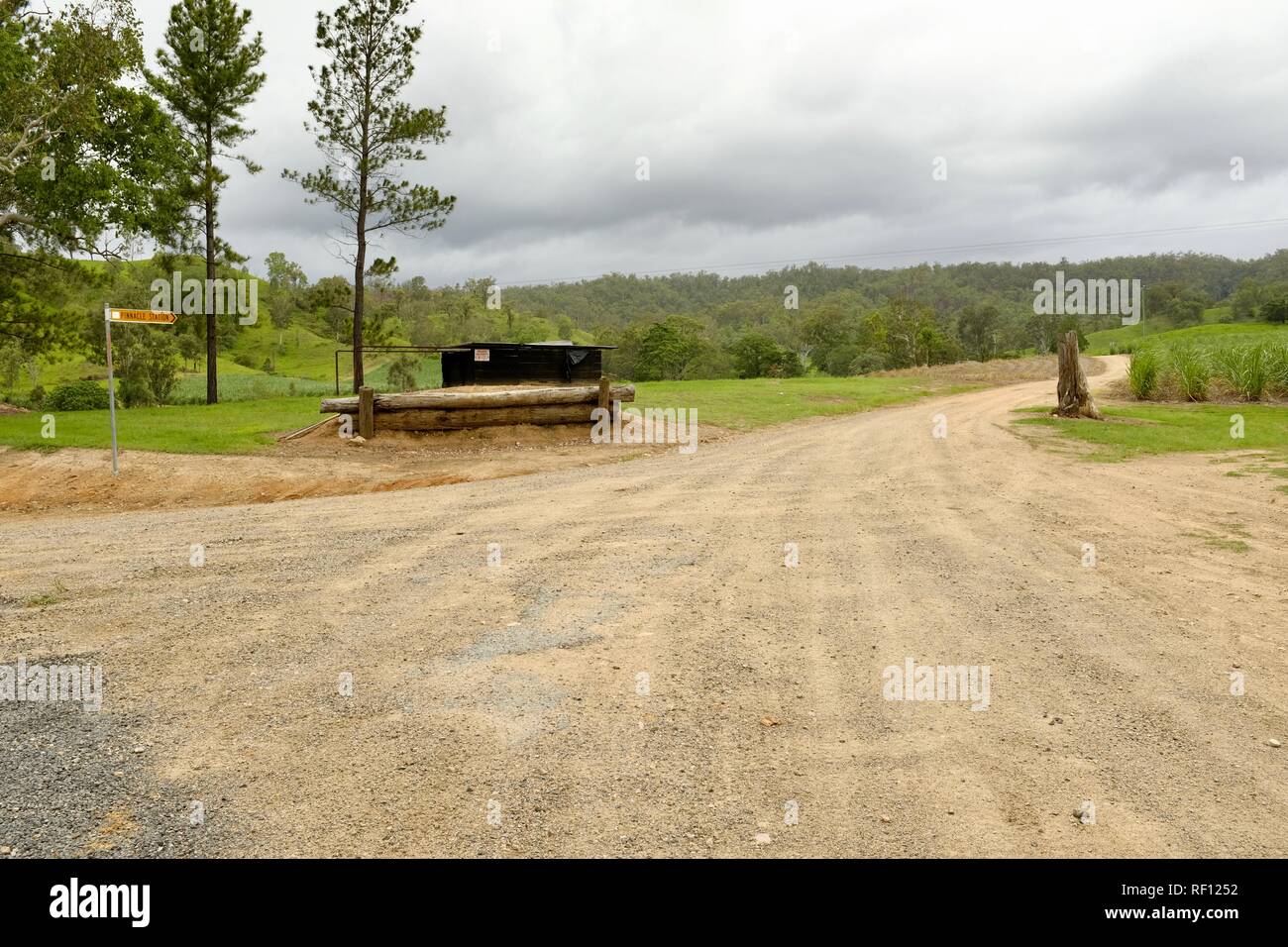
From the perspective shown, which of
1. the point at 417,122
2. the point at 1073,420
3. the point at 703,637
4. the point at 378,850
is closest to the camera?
A: the point at 378,850

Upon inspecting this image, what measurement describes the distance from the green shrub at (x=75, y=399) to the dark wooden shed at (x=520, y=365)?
485 inches

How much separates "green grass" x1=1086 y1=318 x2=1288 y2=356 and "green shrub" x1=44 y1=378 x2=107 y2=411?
1847 inches

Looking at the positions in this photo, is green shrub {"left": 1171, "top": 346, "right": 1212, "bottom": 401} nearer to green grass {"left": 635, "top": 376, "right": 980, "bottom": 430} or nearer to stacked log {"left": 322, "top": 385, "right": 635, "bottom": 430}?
green grass {"left": 635, "top": 376, "right": 980, "bottom": 430}

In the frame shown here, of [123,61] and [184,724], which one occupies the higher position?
[123,61]

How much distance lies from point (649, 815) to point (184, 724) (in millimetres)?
2572

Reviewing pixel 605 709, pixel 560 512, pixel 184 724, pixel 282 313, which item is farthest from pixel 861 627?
pixel 282 313

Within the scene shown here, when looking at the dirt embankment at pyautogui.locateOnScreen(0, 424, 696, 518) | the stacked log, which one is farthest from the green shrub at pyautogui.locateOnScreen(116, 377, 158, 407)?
the stacked log

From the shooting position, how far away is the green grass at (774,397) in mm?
24172

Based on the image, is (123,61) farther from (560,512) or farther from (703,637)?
(703,637)

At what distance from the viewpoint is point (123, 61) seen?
66.4 feet

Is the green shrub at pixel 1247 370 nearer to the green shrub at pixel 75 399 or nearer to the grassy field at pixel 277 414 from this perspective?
the grassy field at pixel 277 414

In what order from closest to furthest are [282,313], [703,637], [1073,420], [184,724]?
[184,724], [703,637], [1073,420], [282,313]

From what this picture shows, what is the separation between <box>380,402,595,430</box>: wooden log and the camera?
733 inches

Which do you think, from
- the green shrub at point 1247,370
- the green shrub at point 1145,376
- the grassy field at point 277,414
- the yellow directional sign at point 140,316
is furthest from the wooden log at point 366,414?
the green shrub at point 1247,370
